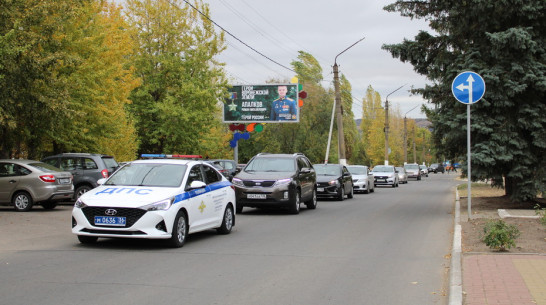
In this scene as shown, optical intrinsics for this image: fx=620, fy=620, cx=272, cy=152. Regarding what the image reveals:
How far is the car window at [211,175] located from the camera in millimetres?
12825

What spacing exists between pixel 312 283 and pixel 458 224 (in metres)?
7.48

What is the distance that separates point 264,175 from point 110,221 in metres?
8.53

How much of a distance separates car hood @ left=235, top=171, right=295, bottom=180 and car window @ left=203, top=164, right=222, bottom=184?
4.83m

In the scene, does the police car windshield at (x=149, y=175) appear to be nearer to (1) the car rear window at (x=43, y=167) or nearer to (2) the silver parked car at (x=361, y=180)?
(1) the car rear window at (x=43, y=167)

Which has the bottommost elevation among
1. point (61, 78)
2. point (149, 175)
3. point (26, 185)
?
point (26, 185)

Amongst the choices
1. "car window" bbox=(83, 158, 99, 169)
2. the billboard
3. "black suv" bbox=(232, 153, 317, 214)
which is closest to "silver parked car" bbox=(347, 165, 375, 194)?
the billboard

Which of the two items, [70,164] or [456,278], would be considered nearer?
[456,278]

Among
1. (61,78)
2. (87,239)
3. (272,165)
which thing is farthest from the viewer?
(61,78)

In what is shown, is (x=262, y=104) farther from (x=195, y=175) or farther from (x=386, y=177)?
(x=195, y=175)

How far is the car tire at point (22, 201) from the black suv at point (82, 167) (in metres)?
2.80

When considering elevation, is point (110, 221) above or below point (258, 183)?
below

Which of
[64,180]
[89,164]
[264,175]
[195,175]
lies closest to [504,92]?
[264,175]

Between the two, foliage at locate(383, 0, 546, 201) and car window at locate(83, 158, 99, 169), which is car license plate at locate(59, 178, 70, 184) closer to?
car window at locate(83, 158, 99, 169)

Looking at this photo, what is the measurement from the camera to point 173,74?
126 feet
